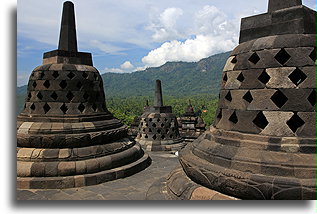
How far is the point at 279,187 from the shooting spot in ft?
8.27

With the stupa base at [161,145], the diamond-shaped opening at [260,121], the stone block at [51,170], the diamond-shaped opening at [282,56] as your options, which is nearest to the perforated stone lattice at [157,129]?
the stupa base at [161,145]

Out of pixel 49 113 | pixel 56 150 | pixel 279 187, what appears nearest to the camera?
Answer: pixel 279 187

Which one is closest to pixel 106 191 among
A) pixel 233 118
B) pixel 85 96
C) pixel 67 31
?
pixel 85 96

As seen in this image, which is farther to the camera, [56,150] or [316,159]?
[56,150]

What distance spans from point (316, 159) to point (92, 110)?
5387 mm

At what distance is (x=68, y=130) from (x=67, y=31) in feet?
9.38

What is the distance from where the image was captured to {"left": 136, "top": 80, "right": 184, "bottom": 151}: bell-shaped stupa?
32.4 feet

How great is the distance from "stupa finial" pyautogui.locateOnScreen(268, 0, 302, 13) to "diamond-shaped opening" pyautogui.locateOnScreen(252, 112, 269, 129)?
1582mm

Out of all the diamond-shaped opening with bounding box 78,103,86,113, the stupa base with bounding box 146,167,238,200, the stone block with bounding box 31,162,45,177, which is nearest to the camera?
the stupa base with bounding box 146,167,238,200

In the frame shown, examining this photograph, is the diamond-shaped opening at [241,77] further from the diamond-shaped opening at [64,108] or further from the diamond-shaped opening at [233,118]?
the diamond-shaped opening at [64,108]

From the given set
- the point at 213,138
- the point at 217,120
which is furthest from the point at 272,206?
the point at 217,120

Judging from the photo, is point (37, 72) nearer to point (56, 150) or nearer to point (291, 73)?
point (56, 150)

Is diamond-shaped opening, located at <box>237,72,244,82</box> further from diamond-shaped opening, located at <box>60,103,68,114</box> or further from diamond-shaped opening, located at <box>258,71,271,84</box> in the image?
diamond-shaped opening, located at <box>60,103,68,114</box>

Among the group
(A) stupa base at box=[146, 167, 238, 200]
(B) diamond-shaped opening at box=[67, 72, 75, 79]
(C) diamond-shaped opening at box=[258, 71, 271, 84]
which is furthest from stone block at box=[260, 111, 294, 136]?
(B) diamond-shaped opening at box=[67, 72, 75, 79]
